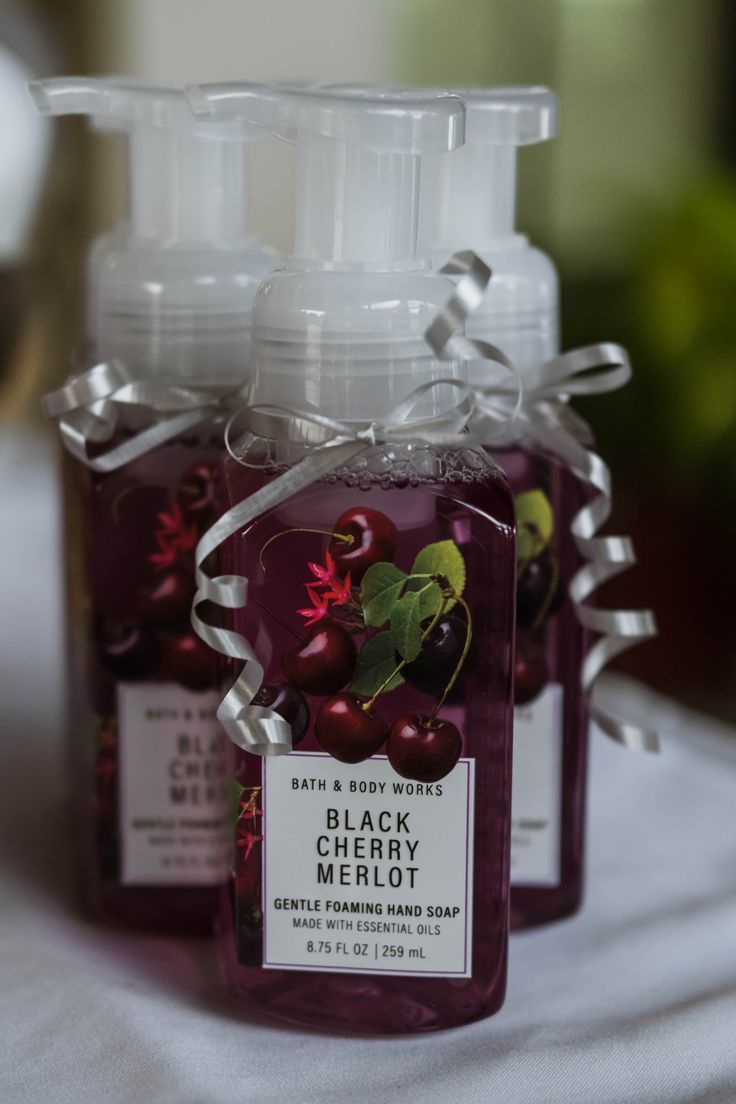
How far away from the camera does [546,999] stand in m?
0.39

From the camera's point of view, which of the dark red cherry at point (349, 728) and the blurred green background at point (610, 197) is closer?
the dark red cherry at point (349, 728)

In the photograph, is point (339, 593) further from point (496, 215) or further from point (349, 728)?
point (496, 215)

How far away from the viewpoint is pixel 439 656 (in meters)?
0.34

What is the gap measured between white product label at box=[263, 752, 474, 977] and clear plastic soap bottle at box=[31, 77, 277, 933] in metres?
0.04

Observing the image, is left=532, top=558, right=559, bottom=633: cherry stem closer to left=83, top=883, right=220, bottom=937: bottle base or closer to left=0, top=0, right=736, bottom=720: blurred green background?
left=83, top=883, right=220, bottom=937: bottle base

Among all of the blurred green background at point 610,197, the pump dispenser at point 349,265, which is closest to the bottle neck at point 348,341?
the pump dispenser at point 349,265

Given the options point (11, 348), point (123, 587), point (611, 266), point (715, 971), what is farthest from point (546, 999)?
point (611, 266)

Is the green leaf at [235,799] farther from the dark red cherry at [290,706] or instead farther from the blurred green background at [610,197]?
the blurred green background at [610,197]

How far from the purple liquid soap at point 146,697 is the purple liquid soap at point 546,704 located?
0.31ft

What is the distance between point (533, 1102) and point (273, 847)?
0.09 m

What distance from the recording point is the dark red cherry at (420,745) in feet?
1.13

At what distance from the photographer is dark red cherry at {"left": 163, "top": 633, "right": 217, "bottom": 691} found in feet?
1.32

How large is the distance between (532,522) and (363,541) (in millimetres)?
85

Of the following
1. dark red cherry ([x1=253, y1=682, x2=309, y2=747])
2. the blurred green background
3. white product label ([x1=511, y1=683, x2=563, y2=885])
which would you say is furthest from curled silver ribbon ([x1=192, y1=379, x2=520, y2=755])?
the blurred green background
